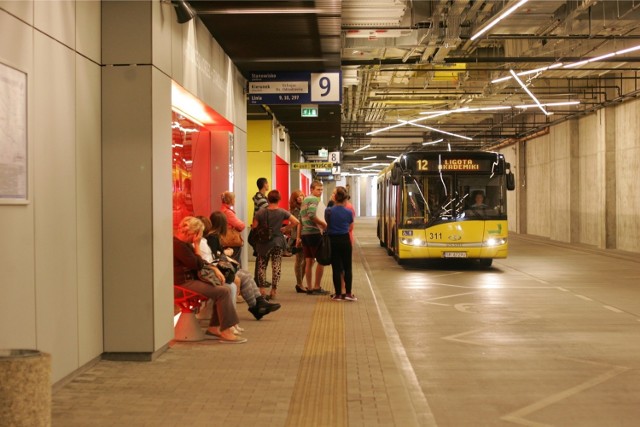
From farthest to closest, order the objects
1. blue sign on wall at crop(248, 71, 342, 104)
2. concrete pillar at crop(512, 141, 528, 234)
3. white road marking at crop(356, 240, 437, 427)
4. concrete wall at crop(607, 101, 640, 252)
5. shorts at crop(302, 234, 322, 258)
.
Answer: concrete pillar at crop(512, 141, 528, 234), concrete wall at crop(607, 101, 640, 252), blue sign on wall at crop(248, 71, 342, 104), shorts at crop(302, 234, 322, 258), white road marking at crop(356, 240, 437, 427)

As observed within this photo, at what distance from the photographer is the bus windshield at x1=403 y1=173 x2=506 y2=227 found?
20391 mm

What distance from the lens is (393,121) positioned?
1404 inches

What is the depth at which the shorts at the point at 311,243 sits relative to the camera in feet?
47.4

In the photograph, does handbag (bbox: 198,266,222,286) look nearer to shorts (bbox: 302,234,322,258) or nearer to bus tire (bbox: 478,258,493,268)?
shorts (bbox: 302,234,322,258)

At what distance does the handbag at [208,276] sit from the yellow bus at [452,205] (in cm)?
1160

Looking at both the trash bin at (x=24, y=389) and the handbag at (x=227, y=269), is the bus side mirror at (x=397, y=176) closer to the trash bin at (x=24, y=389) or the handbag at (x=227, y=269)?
the handbag at (x=227, y=269)

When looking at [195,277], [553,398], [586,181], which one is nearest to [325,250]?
[195,277]

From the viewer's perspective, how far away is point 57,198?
22.1 ft

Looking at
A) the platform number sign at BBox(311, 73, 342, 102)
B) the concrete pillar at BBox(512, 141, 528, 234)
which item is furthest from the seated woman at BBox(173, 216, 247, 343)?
the concrete pillar at BBox(512, 141, 528, 234)

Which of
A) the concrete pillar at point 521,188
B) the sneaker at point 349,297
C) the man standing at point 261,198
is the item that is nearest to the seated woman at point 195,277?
the sneaker at point 349,297

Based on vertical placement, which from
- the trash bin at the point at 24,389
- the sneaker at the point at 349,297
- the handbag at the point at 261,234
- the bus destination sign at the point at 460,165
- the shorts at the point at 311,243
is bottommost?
the sneaker at the point at 349,297

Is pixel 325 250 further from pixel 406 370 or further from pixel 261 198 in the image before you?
pixel 406 370

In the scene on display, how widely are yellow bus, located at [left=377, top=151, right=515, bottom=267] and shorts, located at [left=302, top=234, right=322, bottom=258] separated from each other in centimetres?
634

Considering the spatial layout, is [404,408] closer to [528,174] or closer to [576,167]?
[576,167]
